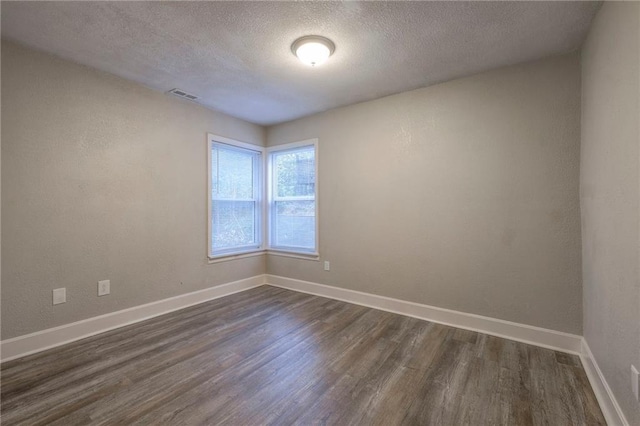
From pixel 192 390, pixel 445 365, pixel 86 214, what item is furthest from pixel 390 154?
pixel 86 214

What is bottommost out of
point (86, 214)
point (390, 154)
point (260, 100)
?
point (86, 214)

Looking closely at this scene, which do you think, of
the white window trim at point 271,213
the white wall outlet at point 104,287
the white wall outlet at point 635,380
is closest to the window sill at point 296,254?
the white window trim at point 271,213

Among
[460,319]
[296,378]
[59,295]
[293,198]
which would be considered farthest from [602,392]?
[59,295]

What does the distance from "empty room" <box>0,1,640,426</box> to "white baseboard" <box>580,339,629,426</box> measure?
0.02 meters

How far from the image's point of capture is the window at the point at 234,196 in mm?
3508

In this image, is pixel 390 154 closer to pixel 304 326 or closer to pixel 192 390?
pixel 304 326

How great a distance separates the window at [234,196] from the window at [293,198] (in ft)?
0.67

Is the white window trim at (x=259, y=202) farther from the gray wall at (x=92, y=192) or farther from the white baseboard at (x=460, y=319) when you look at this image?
the white baseboard at (x=460, y=319)

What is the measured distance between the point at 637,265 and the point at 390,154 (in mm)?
2121

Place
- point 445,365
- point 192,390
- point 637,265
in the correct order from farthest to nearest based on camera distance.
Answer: point 445,365 → point 192,390 → point 637,265

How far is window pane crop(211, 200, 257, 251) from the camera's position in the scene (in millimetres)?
3547

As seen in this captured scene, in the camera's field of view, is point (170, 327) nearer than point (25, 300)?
No

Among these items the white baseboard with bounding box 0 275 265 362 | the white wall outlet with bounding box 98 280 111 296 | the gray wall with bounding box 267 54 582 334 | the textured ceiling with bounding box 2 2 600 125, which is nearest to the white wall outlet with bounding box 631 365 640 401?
the gray wall with bounding box 267 54 582 334

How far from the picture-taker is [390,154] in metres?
3.03
